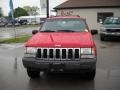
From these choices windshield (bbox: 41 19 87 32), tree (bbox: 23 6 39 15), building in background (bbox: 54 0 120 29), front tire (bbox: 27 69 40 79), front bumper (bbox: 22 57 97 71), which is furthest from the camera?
tree (bbox: 23 6 39 15)

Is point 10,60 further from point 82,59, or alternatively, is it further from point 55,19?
point 82,59

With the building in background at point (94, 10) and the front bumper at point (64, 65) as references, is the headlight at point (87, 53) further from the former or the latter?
the building in background at point (94, 10)

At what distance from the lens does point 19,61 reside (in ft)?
43.0

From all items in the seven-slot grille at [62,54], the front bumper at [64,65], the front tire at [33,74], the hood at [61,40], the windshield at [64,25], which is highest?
the windshield at [64,25]

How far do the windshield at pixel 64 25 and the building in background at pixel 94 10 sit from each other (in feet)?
73.4

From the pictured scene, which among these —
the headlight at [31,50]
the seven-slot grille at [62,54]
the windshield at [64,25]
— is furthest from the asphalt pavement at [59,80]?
the windshield at [64,25]

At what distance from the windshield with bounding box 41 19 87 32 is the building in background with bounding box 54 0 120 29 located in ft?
73.4

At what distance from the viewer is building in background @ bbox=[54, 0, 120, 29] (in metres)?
32.8

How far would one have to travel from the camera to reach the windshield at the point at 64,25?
1034cm

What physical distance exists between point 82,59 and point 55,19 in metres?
2.72

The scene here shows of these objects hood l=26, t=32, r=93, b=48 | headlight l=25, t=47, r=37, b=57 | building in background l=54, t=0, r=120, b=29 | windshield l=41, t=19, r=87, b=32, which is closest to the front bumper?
A: headlight l=25, t=47, r=37, b=57

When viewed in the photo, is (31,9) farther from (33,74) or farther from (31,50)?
(31,50)

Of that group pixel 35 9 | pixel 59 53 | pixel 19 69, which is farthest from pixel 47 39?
pixel 35 9

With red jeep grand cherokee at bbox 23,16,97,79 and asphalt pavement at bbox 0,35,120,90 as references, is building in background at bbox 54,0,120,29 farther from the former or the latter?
red jeep grand cherokee at bbox 23,16,97,79
